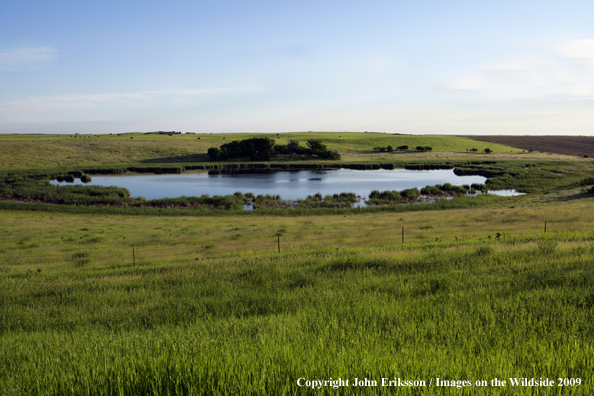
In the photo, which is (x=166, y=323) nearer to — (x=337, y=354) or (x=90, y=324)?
(x=90, y=324)

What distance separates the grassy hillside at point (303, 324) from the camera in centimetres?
321

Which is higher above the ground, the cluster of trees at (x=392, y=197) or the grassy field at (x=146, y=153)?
the grassy field at (x=146, y=153)

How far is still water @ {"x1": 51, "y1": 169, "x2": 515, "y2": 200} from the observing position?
60.9 meters

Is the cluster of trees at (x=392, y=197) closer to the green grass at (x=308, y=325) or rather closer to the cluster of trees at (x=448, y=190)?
the cluster of trees at (x=448, y=190)

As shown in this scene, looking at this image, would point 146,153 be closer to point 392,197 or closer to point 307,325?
point 392,197

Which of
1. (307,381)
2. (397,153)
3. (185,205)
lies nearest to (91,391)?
(307,381)

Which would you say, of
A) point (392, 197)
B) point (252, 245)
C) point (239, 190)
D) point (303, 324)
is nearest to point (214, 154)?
point (239, 190)

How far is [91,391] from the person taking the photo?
3.07m

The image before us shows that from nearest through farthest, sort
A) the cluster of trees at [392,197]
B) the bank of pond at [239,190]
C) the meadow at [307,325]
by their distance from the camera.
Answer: the meadow at [307,325]
the bank of pond at [239,190]
the cluster of trees at [392,197]

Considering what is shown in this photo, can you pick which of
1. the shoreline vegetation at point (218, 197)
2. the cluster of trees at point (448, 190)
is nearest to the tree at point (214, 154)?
the shoreline vegetation at point (218, 197)

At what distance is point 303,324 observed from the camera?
5.57 meters

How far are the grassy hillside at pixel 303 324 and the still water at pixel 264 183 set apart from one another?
148 ft

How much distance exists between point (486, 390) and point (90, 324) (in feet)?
21.7

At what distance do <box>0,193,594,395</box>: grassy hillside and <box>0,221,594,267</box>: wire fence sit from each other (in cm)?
582
